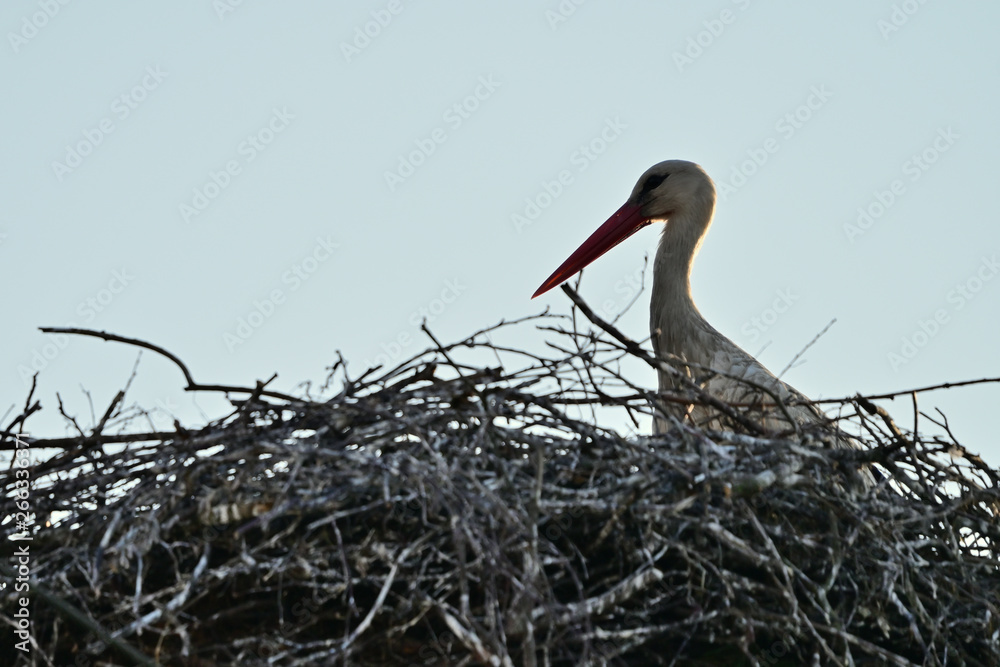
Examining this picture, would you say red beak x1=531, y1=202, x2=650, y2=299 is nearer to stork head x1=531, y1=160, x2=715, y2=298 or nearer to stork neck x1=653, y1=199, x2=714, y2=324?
stork head x1=531, y1=160, x2=715, y2=298

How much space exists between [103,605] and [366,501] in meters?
0.58

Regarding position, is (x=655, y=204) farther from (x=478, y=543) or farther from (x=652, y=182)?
Answer: (x=478, y=543)

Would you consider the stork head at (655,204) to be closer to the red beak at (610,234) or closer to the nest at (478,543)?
the red beak at (610,234)

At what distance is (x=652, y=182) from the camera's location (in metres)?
5.16

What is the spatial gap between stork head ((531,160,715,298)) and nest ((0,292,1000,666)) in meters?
2.31

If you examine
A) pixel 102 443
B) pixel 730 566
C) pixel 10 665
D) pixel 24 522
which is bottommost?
pixel 730 566

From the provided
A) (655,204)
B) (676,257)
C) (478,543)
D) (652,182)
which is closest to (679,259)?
(676,257)

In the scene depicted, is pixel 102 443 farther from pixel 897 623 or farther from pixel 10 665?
pixel 897 623

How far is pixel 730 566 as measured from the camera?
8.41 ft

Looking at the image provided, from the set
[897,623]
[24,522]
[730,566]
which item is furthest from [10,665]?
[897,623]

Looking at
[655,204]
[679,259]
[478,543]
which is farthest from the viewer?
[655,204]

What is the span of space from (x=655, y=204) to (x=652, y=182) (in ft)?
0.36

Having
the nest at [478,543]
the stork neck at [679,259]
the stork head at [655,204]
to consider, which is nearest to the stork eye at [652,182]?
the stork head at [655,204]

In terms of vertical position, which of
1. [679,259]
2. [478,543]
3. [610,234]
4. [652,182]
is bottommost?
[478,543]
